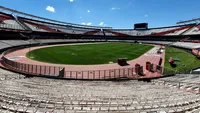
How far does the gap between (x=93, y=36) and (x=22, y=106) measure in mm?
101793

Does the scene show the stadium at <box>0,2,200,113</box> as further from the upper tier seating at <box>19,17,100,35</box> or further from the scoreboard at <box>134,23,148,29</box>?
the scoreboard at <box>134,23,148,29</box>

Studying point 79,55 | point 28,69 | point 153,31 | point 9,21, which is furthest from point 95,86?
point 153,31

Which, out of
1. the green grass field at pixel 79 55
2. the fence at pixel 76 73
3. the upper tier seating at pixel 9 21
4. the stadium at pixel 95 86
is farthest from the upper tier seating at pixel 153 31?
the fence at pixel 76 73

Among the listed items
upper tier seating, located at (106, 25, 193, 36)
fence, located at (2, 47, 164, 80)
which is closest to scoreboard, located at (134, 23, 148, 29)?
upper tier seating, located at (106, 25, 193, 36)

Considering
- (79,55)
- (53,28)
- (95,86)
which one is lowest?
(95,86)

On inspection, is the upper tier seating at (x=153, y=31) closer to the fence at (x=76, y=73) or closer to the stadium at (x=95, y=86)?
the stadium at (x=95, y=86)

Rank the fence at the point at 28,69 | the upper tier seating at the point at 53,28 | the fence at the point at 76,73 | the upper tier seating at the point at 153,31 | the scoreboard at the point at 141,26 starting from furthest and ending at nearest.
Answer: the scoreboard at the point at 141,26 < the upper tier seating at the point at 153,31 < the upper tier seating at the point at 53,28 < the fence at the point at 28,69 < the fence at the point at 76,73

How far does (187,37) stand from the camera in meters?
83.0

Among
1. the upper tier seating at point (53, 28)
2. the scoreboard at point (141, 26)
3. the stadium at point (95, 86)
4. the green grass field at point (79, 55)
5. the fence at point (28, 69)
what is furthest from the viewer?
the scoreboard at point (141, 26)

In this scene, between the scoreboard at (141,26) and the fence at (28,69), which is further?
the scoreboard at (141,26)

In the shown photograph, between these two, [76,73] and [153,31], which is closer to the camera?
[76,73]

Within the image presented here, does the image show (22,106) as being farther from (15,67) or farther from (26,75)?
(15,67)

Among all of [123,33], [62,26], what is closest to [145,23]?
[123,33]

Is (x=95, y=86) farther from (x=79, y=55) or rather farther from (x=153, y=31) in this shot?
(x=153, y=31)
